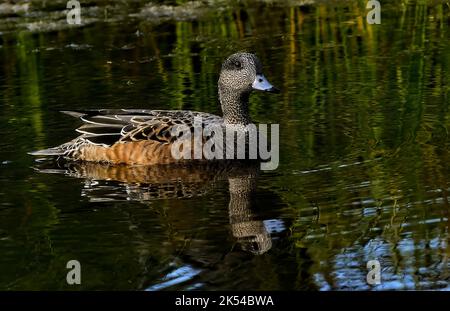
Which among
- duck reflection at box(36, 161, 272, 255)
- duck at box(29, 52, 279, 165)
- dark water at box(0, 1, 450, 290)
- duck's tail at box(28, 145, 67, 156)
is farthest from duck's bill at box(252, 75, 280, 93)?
duck's tail at box(28, 145, 67, 156)

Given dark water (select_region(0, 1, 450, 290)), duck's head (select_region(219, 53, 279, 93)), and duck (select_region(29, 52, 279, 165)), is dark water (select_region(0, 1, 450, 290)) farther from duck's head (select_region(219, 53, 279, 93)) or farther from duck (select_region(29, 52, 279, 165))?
duck's head (select_region(219, 53, 279, 93))

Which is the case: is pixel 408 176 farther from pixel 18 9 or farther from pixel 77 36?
pixel 18 9

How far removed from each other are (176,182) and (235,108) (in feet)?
4.87

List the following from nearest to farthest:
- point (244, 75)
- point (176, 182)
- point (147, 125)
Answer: point (176, 182) < point (147, 125) < point (244, 75)

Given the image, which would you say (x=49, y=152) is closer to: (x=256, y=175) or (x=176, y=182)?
(x=176, y=182)

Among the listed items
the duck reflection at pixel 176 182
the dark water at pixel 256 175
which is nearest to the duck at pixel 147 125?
the duck reflection at pixel 176 182

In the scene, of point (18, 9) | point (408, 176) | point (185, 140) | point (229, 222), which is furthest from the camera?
point (18, 9)

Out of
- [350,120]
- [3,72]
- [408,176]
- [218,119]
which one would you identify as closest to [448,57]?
[350,120]

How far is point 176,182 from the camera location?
27.7 feet

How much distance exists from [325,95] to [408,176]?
9.68 feet

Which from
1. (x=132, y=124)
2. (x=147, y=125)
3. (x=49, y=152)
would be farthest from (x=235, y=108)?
(x=49, y=152)

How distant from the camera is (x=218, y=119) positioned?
960 cm

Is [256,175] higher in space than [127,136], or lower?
lower

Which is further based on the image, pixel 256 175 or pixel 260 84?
pixel 260 84
